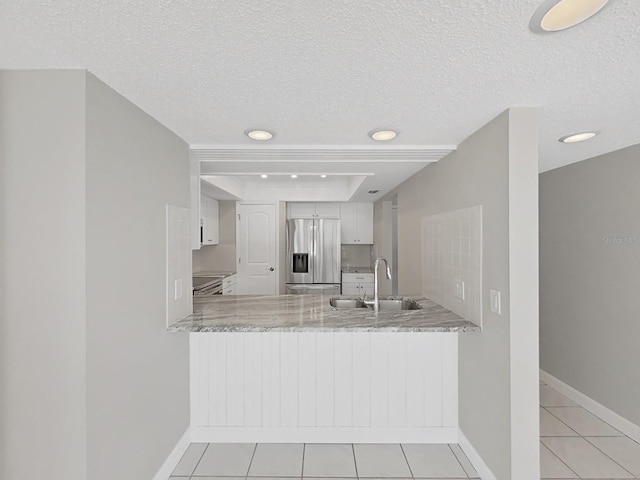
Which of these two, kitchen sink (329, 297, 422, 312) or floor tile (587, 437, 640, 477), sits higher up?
kitchen sink (329, 297, 422, 312)

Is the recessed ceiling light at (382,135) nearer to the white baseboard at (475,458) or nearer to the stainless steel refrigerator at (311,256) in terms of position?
the white baseboard at (475,458)

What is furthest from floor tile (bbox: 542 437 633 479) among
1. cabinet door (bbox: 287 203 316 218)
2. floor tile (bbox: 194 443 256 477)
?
cabinet door (bbox: 287 203 316 218)

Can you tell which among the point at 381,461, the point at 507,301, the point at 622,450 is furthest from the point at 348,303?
the point at 622,450

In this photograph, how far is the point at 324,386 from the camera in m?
2.45

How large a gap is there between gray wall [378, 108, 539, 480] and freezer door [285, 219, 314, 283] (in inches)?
138

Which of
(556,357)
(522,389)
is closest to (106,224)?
(522,389)

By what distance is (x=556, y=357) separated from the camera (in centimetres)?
325

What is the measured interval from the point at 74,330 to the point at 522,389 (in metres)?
2.02

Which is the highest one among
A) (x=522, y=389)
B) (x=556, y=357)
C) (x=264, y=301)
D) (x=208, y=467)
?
(x=264, y=301)

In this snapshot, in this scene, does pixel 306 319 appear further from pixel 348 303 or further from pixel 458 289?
pixel 458 289

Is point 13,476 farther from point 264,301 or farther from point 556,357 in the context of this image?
point 556,357

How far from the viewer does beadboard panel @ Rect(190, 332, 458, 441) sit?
242cm

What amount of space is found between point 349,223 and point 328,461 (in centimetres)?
408

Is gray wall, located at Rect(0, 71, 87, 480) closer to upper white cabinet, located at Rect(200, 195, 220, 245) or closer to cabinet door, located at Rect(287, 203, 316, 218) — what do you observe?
Answer: upper white cabinet, located at Rect(200, 195, 220, 245)
